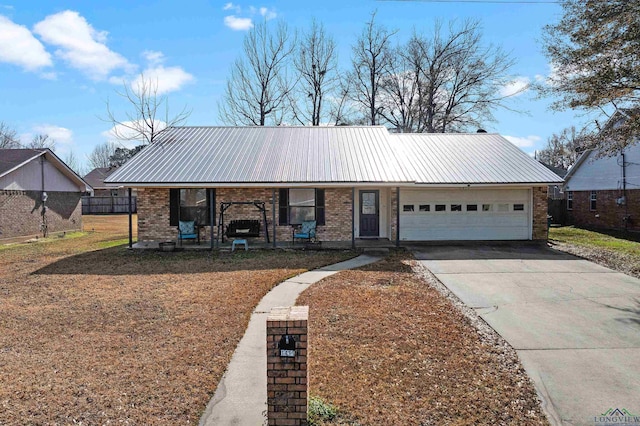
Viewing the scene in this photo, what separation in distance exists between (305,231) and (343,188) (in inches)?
83.9

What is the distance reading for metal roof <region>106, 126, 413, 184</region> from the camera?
13562mm

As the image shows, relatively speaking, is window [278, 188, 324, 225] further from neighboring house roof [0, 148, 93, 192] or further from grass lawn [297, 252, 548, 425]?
Answer: neighboring house roof [0, 148, 93, 192]

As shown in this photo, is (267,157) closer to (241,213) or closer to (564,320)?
(241,213)

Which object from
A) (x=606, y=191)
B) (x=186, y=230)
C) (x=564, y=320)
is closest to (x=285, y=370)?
(x=564, y=320)

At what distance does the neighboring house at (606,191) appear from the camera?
19.3 m

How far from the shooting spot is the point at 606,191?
69.6ft

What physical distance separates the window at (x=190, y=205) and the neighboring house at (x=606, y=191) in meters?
16.4

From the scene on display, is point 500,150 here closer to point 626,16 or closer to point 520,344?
point 626,16

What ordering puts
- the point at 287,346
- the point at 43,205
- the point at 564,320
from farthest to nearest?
the point at 43,205 < the point at 564,320 < the point at 287,346

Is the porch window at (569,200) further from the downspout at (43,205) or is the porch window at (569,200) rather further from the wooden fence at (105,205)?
the wooden fence at (105,205)

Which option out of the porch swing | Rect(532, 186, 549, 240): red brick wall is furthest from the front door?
Rect(532, 186, 549, 240): red brick wall

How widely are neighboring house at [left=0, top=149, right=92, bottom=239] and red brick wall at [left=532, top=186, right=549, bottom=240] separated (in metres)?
21.4

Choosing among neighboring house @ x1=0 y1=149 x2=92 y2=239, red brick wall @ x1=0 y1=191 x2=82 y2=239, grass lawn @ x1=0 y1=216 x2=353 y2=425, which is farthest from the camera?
neighboring house @ x1=0 y1=149 x2=92 y2=239

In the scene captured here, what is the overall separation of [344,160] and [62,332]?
10785 millimetres
